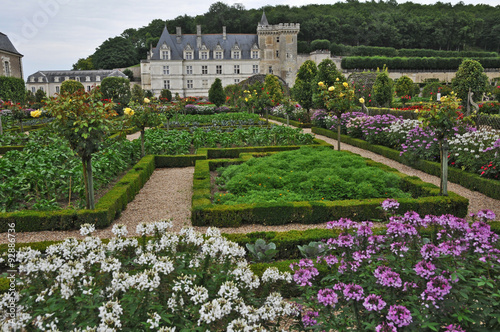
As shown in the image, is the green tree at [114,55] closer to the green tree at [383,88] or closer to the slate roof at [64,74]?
the slate roof at [64,74]

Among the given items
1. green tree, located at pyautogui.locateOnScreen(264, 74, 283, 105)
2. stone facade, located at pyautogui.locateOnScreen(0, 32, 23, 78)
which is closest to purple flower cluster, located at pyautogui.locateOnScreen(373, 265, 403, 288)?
green tree, located at pyautogui.locateOnScreen(264, 74, 283, 105)

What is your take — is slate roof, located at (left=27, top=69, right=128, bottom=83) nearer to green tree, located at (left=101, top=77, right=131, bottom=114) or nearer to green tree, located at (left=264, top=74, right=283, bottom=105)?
green tree, located at (left=101, top=77, right=131, bottom=114)

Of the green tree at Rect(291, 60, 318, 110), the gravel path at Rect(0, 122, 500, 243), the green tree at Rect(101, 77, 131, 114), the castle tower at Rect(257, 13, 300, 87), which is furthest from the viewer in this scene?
the castle tower at Rect(257, 13, 300, 87)

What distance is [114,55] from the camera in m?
57.2

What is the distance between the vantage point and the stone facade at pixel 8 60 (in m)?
31.8

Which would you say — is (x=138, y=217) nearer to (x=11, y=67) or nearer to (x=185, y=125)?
(x=185, y=125)

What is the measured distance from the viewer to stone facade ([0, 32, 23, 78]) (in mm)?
31755

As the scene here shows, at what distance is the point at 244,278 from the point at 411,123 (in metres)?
9.19

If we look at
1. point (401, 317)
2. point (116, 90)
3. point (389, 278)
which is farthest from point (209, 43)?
point (401, 317)

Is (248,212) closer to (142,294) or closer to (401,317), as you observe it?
(142,294)

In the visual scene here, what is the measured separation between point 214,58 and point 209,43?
2211 mm

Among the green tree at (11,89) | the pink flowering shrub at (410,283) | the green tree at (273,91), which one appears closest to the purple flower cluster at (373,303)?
the pink flowering shrub at (410,283)

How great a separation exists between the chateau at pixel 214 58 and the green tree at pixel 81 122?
1575 inches

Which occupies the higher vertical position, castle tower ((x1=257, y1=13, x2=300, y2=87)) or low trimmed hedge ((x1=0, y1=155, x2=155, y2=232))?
castle tower ((x1=257, y1=13, x2=300, y2=87))
